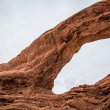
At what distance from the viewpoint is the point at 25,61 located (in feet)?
79.3

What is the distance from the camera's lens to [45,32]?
→ 2458 cm

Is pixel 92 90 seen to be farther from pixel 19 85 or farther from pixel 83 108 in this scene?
pixel 19 85

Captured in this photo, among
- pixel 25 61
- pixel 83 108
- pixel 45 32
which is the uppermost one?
pixel 45 32

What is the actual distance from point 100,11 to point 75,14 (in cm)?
123

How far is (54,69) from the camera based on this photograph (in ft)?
77.2

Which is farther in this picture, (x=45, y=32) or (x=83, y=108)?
(x=45, y=32)

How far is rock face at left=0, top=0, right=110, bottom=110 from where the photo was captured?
21.8 metres

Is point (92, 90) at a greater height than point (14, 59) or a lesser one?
lesser

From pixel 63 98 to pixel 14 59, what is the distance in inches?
147

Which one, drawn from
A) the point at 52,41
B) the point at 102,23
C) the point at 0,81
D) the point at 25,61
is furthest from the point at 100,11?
the point at 0,81

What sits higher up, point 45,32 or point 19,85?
point 45,32

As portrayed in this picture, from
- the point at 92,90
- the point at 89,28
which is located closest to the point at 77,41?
the point at 89,28

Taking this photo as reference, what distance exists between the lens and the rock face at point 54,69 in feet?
71.7

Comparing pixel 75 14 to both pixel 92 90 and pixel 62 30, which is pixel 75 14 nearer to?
pixel 62 30
